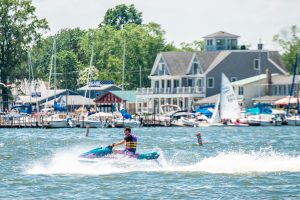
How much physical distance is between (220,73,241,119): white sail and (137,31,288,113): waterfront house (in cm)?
2707

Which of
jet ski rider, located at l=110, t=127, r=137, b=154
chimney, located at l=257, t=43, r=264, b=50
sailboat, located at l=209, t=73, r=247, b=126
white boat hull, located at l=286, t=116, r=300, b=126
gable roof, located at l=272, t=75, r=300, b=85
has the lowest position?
jet ski rider, located at l=110, t=127, r=137, b=154

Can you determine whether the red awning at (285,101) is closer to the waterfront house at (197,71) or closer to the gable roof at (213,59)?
the waterfront house at (197,71)

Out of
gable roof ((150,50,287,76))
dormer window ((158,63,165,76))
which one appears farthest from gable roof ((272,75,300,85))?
dormer window ((158,63,165,76))

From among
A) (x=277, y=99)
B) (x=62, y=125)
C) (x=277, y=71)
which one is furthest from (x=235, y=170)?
(x=277, y=71)

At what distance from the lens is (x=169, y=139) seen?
85.0 metres

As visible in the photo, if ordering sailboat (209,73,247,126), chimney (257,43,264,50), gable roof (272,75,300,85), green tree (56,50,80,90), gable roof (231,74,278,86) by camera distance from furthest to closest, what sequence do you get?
green tree (56,50,80,90) < chimney (257,43,264,50) < gable roof (231,74,278,86) < gable roof (272,75,300,85) < sailboat (209,73,247,126)

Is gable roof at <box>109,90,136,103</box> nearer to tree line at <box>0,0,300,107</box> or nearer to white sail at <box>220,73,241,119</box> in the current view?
tree line at <box>0,0,300,107</box>

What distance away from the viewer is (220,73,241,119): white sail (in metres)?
114

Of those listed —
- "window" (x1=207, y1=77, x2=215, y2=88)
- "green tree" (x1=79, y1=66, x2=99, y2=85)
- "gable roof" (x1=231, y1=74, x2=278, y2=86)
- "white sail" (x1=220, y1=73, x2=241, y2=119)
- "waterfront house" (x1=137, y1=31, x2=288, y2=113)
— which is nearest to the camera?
"white sail" (x1=220, y1=73, x2=241, y2=119)

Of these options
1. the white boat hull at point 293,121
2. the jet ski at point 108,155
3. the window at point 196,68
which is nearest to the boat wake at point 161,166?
the jet ski at point 108,155

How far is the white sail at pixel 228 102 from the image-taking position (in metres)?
114

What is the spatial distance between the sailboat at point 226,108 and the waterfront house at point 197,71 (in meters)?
26.8

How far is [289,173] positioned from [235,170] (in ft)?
8.44

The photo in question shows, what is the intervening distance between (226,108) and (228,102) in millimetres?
649
